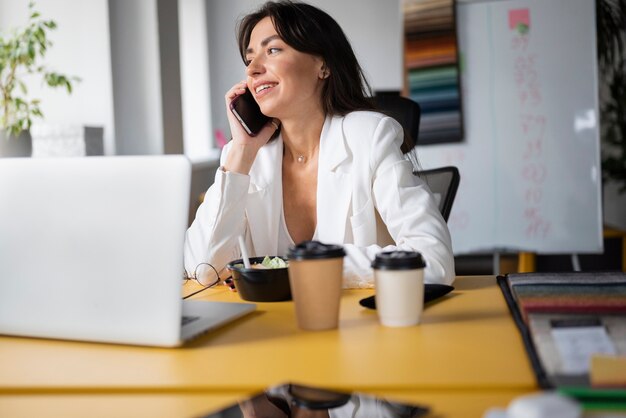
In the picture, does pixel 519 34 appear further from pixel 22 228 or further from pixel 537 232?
pixel 22 228

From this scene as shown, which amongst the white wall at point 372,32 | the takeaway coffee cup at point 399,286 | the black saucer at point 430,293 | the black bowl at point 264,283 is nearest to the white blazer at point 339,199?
the black saucer at point 430,293

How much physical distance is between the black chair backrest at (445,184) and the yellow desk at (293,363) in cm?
94

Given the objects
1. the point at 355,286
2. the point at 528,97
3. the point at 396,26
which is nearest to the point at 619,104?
the point at 528,97

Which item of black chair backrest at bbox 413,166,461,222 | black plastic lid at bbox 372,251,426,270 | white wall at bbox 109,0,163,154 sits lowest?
black plastic lid at bbox 372,251,426,270

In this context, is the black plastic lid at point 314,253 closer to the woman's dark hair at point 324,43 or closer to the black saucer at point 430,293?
the black saucer at point 430,293

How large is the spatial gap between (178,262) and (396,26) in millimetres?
4570

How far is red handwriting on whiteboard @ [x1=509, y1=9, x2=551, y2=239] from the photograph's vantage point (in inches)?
162

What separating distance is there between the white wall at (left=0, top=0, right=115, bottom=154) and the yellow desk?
2.77 m

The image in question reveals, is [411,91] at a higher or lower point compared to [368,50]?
lower

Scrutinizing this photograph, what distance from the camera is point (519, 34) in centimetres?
412

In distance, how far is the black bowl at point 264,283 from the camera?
1.27 meters

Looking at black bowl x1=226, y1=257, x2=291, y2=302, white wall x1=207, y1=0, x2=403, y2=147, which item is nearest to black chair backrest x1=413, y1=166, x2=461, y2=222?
black bowl x1=226, y1=257, x2=291, y2=302

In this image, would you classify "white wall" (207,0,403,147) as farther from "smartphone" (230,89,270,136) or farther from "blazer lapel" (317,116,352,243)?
"blazer lapel" (317,116,352,243)

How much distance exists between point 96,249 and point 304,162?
1083 mm
